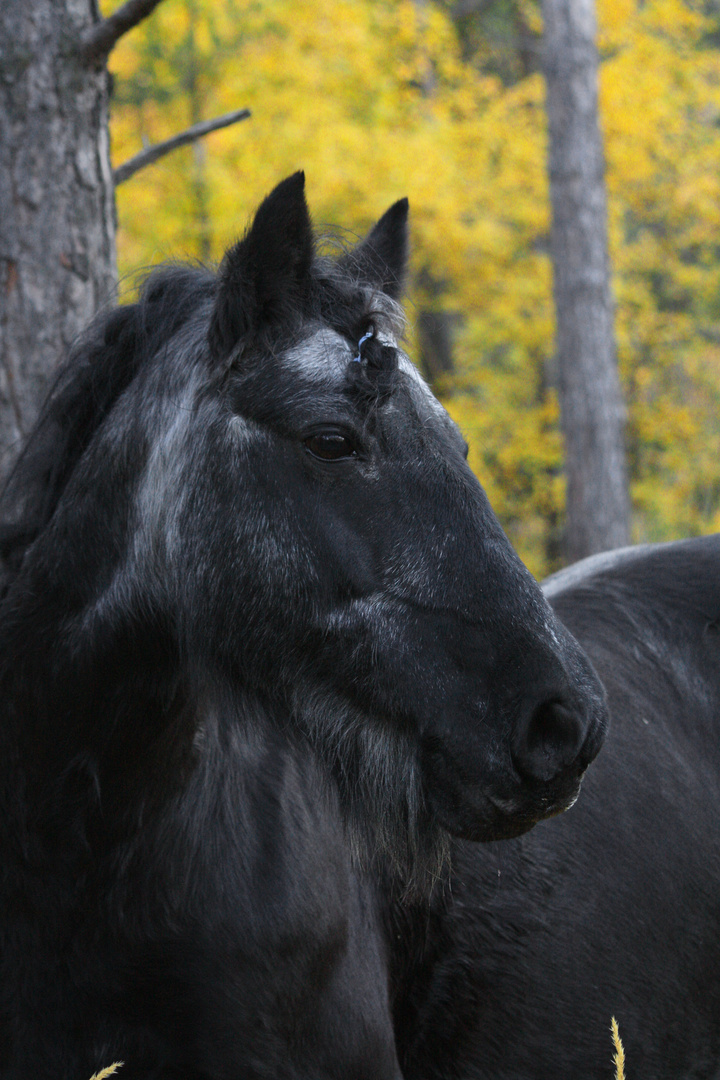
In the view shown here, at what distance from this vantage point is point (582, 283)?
10906 millimetres

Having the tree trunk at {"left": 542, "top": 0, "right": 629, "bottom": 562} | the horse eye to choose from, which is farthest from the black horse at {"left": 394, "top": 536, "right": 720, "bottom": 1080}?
the tree trunk at {"left": 542, "top": 0, "right": 629, "bottom": 562}

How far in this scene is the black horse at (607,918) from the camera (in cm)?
281

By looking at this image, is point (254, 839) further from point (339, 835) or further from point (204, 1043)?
point (204, 1043)

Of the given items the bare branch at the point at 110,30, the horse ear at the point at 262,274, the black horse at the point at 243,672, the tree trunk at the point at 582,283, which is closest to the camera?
the black horse at the point at 243,672

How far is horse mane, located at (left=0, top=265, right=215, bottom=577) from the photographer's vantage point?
2461 mm

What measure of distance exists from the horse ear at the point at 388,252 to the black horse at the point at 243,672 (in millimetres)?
64

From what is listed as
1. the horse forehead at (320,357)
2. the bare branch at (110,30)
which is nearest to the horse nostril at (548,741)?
the horse forehead at (320,357)

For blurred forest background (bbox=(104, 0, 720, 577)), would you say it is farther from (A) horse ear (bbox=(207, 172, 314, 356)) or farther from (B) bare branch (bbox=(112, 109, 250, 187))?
(A) horse ear (bbox=(207, 172, 314, 356))

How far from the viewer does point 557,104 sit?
36.1ft

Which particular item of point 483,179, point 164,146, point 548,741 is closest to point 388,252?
point 548,741

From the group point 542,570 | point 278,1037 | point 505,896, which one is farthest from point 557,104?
Answer: point 278,1037

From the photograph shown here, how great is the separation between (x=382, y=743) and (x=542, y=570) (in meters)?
14.3

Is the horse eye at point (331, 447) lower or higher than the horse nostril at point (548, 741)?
higher

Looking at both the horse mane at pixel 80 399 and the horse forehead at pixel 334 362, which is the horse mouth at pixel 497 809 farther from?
the horse mane at pixel 80 399
